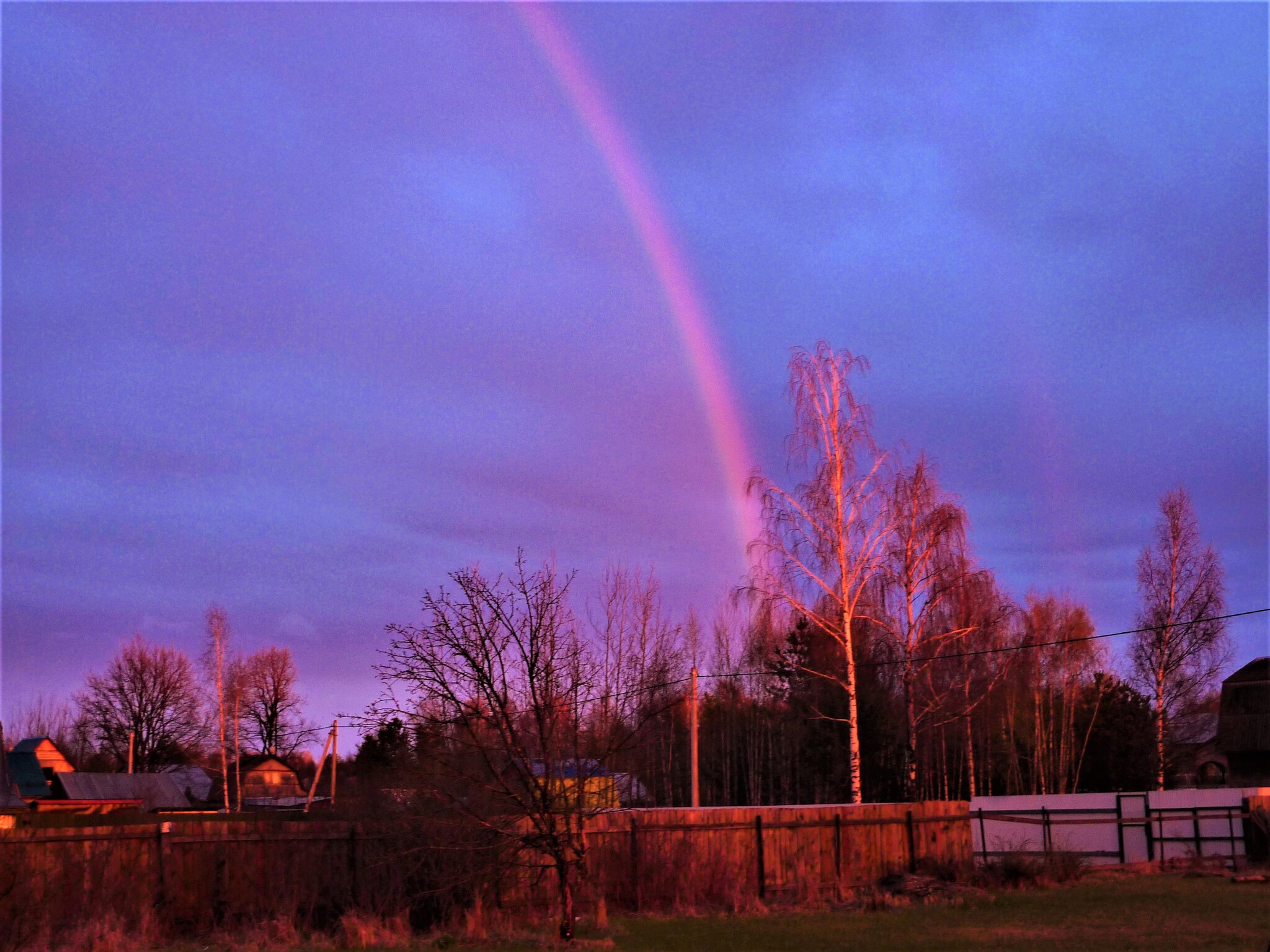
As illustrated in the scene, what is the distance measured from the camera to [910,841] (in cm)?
2191

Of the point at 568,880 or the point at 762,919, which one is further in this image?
the point at 762,919

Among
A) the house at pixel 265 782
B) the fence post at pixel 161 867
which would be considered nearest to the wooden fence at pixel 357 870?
the fence post at pixel 161 867

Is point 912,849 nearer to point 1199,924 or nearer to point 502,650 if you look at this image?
point 1199,924

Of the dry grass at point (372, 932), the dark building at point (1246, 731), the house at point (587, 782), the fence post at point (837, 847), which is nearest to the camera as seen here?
the dry grass at point (372, 932)

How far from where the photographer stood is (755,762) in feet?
182

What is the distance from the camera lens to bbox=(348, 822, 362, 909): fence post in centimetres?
1582

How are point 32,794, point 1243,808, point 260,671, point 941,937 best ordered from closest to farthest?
point 941,937 → point 1243,808 → point 32,794 → point 260,671

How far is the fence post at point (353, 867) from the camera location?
15.8 m

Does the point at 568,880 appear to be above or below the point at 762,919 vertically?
above

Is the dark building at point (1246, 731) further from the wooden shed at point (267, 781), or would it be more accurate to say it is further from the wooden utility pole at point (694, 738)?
the wooden shed at point (267, 781)

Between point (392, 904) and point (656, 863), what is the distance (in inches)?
176

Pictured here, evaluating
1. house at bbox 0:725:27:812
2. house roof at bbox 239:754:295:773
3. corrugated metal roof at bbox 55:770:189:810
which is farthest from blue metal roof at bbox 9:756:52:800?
house at bbox 0:725:27:812

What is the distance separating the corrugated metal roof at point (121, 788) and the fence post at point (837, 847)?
147 ft

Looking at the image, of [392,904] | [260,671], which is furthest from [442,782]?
[260,671]
